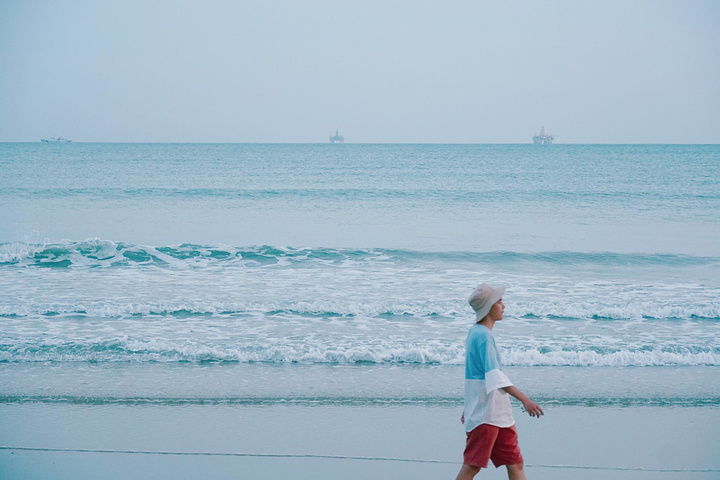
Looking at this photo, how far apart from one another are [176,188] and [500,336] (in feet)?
94.3

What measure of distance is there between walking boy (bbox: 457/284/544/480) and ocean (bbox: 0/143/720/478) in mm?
1816

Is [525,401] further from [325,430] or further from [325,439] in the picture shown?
[325,430]

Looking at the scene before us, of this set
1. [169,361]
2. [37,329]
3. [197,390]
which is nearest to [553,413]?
[197,390]

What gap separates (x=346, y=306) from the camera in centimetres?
1034

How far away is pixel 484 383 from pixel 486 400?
0.10 metres

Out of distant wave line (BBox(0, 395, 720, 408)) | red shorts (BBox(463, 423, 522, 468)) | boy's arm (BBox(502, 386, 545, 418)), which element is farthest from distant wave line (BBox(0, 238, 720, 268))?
boy's arm (BBox(502, 386, 545, 418))

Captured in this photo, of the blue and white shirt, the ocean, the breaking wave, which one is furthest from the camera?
the breaking wave

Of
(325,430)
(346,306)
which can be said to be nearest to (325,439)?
(325,430)

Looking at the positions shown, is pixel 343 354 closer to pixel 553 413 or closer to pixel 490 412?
pixel 553 413

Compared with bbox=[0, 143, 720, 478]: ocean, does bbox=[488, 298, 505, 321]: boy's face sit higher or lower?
higher

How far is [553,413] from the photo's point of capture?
5.90 metres

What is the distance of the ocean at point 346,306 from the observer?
661 cm

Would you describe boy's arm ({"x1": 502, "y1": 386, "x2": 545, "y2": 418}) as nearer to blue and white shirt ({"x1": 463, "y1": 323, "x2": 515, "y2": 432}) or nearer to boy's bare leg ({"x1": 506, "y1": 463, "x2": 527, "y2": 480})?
blue and white shirt ({"x1": 463, "y1": 323, "x2": 515, "y2": 432})

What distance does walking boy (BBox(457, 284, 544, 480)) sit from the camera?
12.1ft
